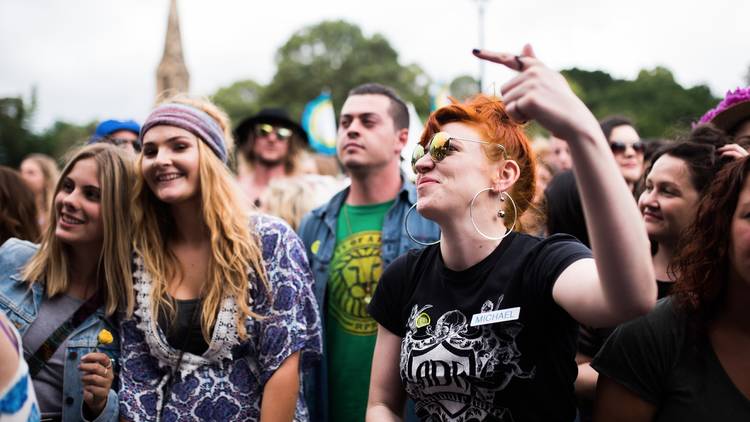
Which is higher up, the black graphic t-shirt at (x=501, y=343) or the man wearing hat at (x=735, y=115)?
the man wearing hat at (x=735, y=115)

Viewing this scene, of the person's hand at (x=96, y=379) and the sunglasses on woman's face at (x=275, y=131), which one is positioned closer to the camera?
the person's hand at (x=96, y=379)

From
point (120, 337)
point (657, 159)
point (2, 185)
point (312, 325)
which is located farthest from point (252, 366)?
point (2, 185)

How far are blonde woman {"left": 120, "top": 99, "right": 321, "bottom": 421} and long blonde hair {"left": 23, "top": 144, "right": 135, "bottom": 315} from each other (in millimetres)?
73

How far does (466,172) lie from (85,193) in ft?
6.48

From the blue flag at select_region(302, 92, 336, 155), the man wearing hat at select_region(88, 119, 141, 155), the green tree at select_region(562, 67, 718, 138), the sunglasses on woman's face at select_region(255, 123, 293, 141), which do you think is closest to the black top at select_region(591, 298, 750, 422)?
the man wearing hat at select_region(88, 119, 141, 155)

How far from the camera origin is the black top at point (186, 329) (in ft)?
9.49

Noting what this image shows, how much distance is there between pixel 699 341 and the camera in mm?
2123

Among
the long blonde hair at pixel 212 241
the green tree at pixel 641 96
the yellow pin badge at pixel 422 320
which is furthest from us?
the green tree at pixel 641 96

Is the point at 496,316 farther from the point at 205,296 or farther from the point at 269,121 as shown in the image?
the point at 269,121

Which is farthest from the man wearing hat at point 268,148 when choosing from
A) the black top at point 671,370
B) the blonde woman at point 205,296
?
the black top at point 671,370

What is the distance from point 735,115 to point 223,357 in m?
2.64

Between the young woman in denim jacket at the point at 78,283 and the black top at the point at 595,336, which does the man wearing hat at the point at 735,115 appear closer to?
the black top at the point at 595,336

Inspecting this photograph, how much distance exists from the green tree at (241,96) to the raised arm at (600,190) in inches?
2270

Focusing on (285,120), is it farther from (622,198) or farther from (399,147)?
(622,198)
